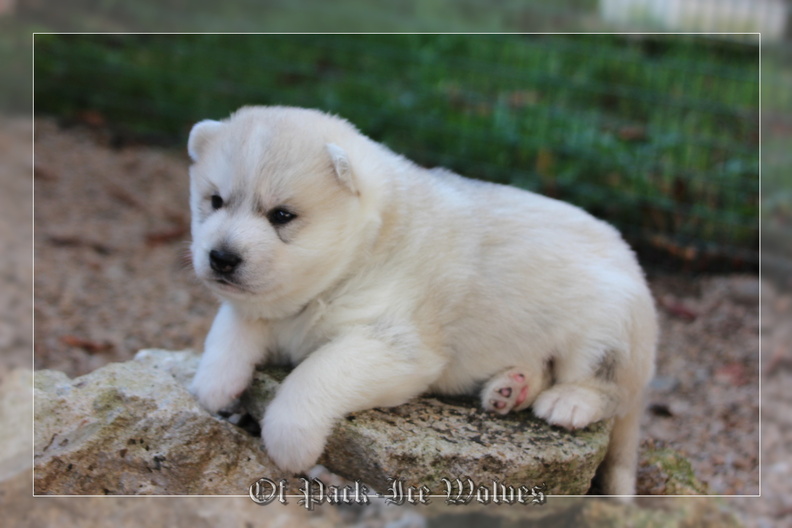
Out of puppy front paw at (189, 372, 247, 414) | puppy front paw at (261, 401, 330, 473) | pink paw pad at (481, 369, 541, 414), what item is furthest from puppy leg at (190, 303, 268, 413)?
pink paw pad at (481, 369, 541, 414)

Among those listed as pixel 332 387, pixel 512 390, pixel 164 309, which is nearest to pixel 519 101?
pixel 164 309

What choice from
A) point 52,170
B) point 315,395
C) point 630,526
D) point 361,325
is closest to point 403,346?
point 361,325

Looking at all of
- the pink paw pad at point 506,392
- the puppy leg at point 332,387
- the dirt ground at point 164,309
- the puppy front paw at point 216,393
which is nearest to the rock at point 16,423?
the puppy front paw at point 216,393

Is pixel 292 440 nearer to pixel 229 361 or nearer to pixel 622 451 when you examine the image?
pixel 229 361

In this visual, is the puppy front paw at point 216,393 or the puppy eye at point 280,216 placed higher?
the puppy eye at point 280,216

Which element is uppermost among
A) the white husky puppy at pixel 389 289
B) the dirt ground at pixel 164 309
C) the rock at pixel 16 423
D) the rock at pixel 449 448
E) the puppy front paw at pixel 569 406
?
the white husky puppy at pixel 389 289

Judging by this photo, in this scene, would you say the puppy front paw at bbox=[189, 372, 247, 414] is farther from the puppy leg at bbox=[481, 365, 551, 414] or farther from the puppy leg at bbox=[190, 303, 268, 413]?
the puppy leg at bbox=[481, 365, 551, 414]

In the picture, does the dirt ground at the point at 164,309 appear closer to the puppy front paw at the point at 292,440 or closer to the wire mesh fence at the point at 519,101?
the wire mesh fence at the point at 519,101
